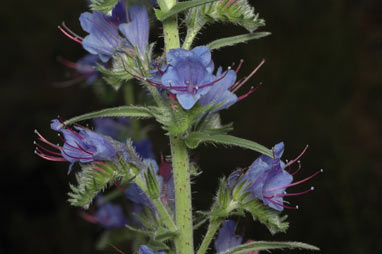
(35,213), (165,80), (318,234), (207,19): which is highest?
(207,19)

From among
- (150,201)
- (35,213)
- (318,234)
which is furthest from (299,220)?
(150,201)

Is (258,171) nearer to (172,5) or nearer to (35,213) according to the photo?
(172,5)

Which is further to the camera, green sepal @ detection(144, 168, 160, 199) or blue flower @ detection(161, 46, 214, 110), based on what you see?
green sepal @ detection(144, 168, 160, 199)

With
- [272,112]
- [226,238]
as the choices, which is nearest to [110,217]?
[226,238]

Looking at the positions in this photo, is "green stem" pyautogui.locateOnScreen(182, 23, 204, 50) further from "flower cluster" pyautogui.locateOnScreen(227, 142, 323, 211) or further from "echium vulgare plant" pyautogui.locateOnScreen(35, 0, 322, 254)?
"flower cluster" pyautogui.locateOnScreen(227, 142, 323, 211)

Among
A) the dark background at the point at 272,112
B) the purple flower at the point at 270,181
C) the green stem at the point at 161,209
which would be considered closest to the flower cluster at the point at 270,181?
the purple flower at the point at 270,181

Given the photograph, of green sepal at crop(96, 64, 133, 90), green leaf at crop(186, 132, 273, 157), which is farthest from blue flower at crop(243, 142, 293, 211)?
green sepal at crop(96, 64, 133, 90)
